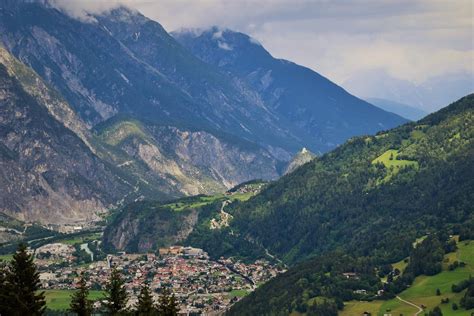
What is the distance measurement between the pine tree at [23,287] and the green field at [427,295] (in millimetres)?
102735

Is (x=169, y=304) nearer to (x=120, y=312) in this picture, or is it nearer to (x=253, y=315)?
(x=120, y=312)

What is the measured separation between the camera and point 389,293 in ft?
622

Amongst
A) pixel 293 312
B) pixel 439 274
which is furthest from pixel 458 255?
pixel 293 312

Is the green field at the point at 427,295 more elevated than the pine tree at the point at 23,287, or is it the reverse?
the green field at the point at 427,295

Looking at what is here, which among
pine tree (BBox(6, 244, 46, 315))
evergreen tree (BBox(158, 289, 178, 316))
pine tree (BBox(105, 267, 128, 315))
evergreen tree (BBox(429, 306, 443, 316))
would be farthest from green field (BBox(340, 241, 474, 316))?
pine tree (BBox(6, 244, 46, 315))

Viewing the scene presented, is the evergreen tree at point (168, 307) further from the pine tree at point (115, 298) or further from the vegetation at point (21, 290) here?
the vegetation at point (21, 290)

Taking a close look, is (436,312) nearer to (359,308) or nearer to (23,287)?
(359,308)

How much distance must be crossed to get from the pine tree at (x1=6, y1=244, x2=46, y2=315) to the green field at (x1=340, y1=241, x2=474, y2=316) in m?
103

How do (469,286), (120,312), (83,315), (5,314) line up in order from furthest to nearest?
(469,286)
(120,312)
(83,315)
(5,314)

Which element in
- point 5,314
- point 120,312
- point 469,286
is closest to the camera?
point 5,314

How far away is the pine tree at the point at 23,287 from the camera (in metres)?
84.2

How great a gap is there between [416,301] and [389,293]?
9147mm

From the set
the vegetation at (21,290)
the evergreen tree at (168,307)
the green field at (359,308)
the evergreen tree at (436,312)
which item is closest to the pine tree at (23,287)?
the vegetation at (21,290)

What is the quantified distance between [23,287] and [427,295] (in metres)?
115
